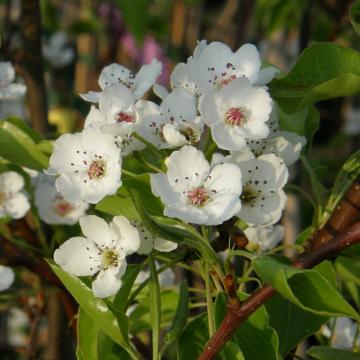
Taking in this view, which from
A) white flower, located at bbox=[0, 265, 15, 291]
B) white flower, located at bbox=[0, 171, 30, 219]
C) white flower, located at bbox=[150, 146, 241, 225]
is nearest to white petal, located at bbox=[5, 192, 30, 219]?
white flower, located at bbox=[0, 171, 30, 219]

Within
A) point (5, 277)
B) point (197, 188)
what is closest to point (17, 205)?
point (5, 277)

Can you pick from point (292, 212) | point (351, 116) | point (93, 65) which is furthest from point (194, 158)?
point (351, 116)

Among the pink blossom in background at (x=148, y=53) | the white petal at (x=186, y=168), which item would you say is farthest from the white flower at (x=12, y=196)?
the pink blossom in background at (x=148, y=53)

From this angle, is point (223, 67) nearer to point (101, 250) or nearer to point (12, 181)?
point (101, 250)

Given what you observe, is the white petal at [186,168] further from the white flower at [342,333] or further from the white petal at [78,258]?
the white flower at [342,333]

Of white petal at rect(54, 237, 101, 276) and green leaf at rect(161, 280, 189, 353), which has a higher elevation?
white petal at rect(54, 237, 101, 276)

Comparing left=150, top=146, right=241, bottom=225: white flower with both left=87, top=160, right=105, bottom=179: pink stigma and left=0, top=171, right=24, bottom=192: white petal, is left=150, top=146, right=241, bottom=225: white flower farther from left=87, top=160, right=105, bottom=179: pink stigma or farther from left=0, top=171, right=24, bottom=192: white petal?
left=0, top=171, right=24, bottom=192: white petal
